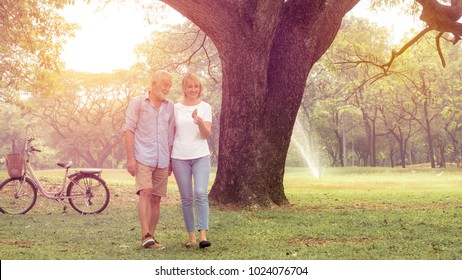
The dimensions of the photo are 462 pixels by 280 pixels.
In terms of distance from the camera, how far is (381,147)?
58750mm

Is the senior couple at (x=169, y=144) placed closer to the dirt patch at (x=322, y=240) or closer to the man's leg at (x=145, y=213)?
the man's leg at (x=145, y=213)

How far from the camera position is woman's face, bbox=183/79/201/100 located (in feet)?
19.2

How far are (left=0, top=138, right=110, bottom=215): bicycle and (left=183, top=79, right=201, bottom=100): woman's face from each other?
4813 millimetres

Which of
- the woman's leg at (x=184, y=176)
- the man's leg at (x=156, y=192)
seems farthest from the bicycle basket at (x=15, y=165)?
the woman's leg at (x=184, y=176)

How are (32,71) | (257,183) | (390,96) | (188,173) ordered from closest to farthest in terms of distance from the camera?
(188,173) < (257,183) < (32,71) < (390,96)

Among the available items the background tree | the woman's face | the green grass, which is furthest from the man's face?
the background tree

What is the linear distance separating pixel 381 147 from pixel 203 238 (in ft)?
181

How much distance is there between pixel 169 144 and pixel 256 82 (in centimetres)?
460

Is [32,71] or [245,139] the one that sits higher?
[32,71]

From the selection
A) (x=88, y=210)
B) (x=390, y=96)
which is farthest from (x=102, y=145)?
(x=88, y=210)
